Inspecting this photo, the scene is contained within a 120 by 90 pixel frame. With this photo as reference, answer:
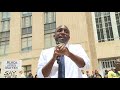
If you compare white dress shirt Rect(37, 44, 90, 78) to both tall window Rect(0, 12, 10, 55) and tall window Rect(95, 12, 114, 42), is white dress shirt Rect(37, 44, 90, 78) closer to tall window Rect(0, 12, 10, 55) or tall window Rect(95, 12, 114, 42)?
tall window Rect(0, 12, 10, 55)

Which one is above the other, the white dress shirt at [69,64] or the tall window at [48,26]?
the tall window at [48,26]

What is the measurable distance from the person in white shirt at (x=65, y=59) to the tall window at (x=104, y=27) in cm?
715

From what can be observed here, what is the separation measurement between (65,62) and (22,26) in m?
8.20

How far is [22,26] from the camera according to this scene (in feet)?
31.4

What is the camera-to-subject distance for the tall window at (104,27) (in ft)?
28.3

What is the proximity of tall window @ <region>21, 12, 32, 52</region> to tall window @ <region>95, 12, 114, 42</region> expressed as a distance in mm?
2310

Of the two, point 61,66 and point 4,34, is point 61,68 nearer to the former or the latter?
point 61,66

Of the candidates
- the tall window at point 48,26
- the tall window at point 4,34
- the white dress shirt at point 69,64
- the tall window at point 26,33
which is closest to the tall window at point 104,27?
the tall window at point 48,26

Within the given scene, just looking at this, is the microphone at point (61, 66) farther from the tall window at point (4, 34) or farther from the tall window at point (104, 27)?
the tall window at point (104, 27)
